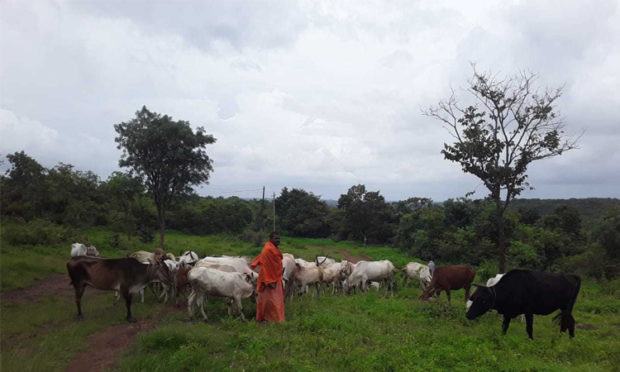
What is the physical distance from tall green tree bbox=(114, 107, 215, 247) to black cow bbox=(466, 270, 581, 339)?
1988 cm

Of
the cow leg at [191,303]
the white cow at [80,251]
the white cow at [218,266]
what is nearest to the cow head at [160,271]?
the white cow at [218,266]

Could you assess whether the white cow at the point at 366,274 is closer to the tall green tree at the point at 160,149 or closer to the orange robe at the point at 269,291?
the orange robe at the point at 269,291

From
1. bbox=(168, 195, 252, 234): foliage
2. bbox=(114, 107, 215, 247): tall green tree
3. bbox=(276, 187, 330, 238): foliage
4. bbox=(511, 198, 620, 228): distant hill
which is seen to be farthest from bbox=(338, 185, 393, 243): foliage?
bbox=(114, 107, 215, 247): tall green tree

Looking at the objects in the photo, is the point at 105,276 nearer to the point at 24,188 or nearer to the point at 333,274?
the point at 333,274

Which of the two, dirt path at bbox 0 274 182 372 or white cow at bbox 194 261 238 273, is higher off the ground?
white cow at bbox 194 261 238 273

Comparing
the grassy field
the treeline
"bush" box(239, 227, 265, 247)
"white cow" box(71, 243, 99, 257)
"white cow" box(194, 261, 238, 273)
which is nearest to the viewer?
the grassy field

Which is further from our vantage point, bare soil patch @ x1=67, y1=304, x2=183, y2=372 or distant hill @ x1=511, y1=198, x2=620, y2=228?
distant hill @ x1=511, y1=198, x2=620, y2=228

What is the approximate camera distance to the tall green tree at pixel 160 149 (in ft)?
79.9

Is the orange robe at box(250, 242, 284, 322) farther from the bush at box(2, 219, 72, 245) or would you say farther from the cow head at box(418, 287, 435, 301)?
the bush at box(2, 219, 72, 245)

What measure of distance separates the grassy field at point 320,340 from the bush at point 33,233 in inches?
343

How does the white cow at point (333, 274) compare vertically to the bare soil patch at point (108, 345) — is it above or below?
above

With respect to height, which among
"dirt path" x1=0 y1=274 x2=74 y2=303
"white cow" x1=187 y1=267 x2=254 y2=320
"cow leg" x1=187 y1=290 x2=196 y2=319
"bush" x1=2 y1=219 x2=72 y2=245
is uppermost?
"bush" x1=2 y1=219 x2=72 y2=245

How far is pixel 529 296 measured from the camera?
1001 centimetres

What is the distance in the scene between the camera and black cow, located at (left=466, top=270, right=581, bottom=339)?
10.0 metres
